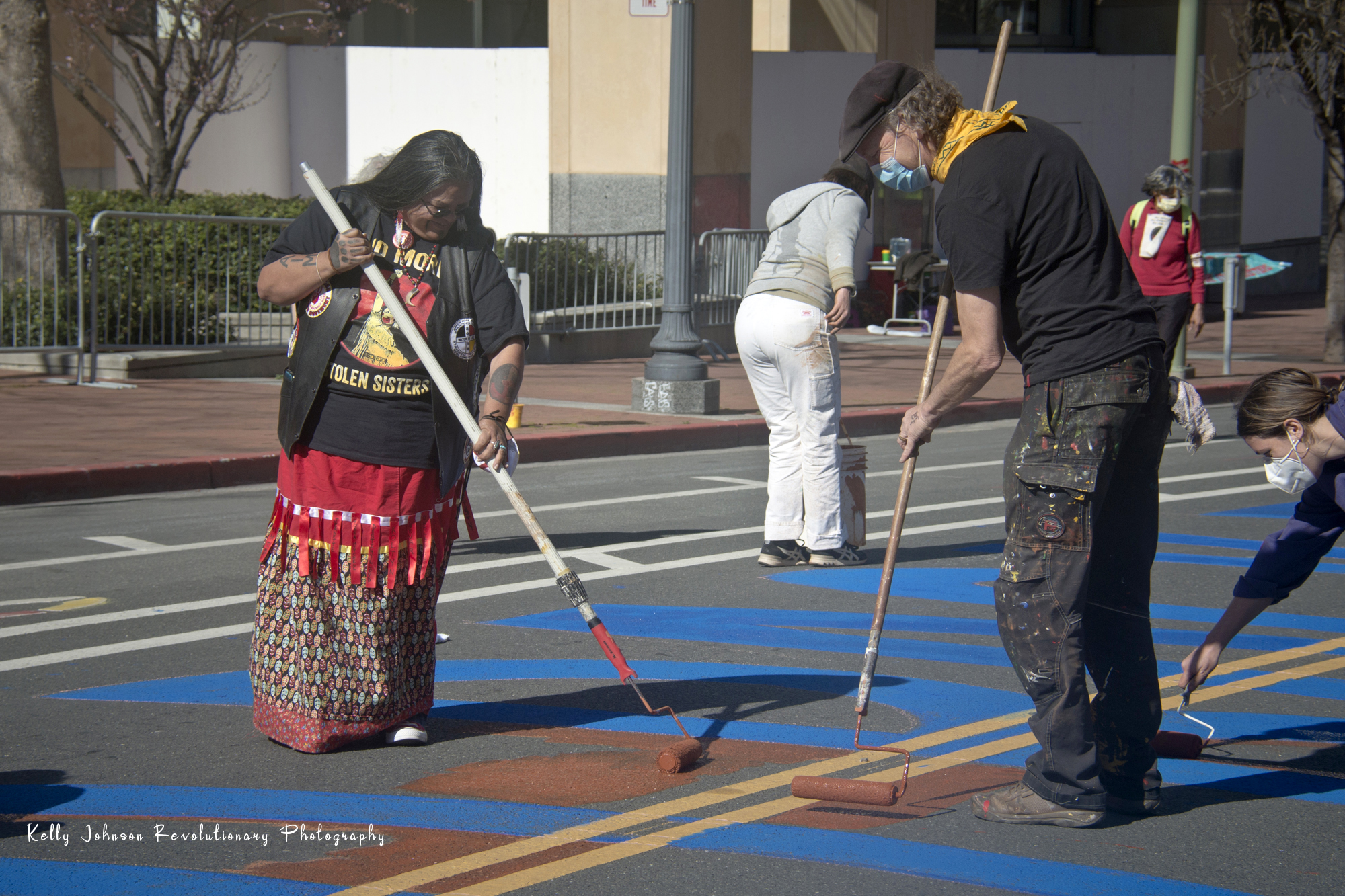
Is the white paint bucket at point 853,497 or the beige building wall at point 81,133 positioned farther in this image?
the beige building wall at point 81,133

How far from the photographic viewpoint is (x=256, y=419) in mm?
11359

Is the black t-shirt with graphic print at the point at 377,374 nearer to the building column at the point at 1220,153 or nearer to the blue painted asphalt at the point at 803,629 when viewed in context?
the blue painted asphalt at the point at 803,629

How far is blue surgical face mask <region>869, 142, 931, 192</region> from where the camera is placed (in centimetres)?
386

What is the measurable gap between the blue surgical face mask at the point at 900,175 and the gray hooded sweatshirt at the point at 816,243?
2589 mm

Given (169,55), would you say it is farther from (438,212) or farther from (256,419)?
(438,212)

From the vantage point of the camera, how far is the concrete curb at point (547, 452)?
891 centimetres

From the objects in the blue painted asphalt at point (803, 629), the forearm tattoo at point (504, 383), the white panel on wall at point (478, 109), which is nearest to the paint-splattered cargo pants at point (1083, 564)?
the forearm tattoo at point (504, 383)

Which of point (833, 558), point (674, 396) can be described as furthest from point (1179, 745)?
point (674, 396)

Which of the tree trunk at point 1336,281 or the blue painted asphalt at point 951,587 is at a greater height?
the tree trunk at point 1336,281

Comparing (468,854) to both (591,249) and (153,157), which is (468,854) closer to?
(591,249)

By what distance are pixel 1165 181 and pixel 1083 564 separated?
7657 millimetres

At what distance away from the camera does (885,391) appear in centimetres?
1392

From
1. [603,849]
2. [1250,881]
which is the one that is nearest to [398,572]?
[603,849]

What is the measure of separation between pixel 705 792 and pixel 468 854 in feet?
2.43
